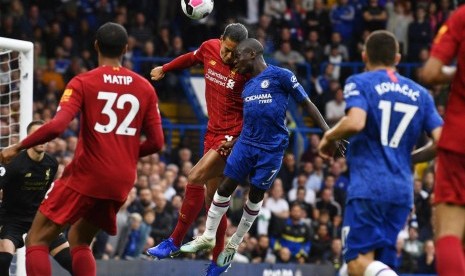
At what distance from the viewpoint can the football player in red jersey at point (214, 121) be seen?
12477 millimetres

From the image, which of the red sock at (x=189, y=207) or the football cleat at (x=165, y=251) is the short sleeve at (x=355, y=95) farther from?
the football cleat at (x=165, y=251)

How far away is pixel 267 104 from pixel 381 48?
9.59ft

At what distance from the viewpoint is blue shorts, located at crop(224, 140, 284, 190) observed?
1205 centimetres

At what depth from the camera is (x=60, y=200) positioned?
1050cm

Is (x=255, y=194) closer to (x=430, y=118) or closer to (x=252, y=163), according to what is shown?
(x=252, y=163)

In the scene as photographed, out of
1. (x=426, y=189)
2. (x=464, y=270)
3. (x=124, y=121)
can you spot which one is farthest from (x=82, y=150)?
(x=426, y=189)

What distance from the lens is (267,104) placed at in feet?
39.1

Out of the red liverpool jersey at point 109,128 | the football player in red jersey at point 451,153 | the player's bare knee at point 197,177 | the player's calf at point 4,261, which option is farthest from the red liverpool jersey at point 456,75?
the player's calf at point 4,261

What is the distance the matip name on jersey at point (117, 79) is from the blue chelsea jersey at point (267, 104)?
188cm

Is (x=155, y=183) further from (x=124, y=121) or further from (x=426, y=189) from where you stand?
(x=124, y=121)

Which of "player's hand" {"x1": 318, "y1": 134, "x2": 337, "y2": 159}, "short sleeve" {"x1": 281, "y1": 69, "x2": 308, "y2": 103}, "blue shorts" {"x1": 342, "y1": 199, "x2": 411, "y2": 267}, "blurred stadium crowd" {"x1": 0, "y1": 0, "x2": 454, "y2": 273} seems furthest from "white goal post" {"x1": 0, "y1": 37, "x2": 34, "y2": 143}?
"blue shorts" {"x1": 342, "y1": 199, "x2": 411, "y2": 267}

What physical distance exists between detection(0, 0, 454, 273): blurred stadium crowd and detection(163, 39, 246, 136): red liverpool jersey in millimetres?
6265

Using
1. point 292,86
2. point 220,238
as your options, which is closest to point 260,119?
point 292,86

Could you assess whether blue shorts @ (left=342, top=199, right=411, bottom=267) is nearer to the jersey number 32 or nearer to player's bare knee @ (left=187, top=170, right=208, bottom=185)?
the jersey number 32
